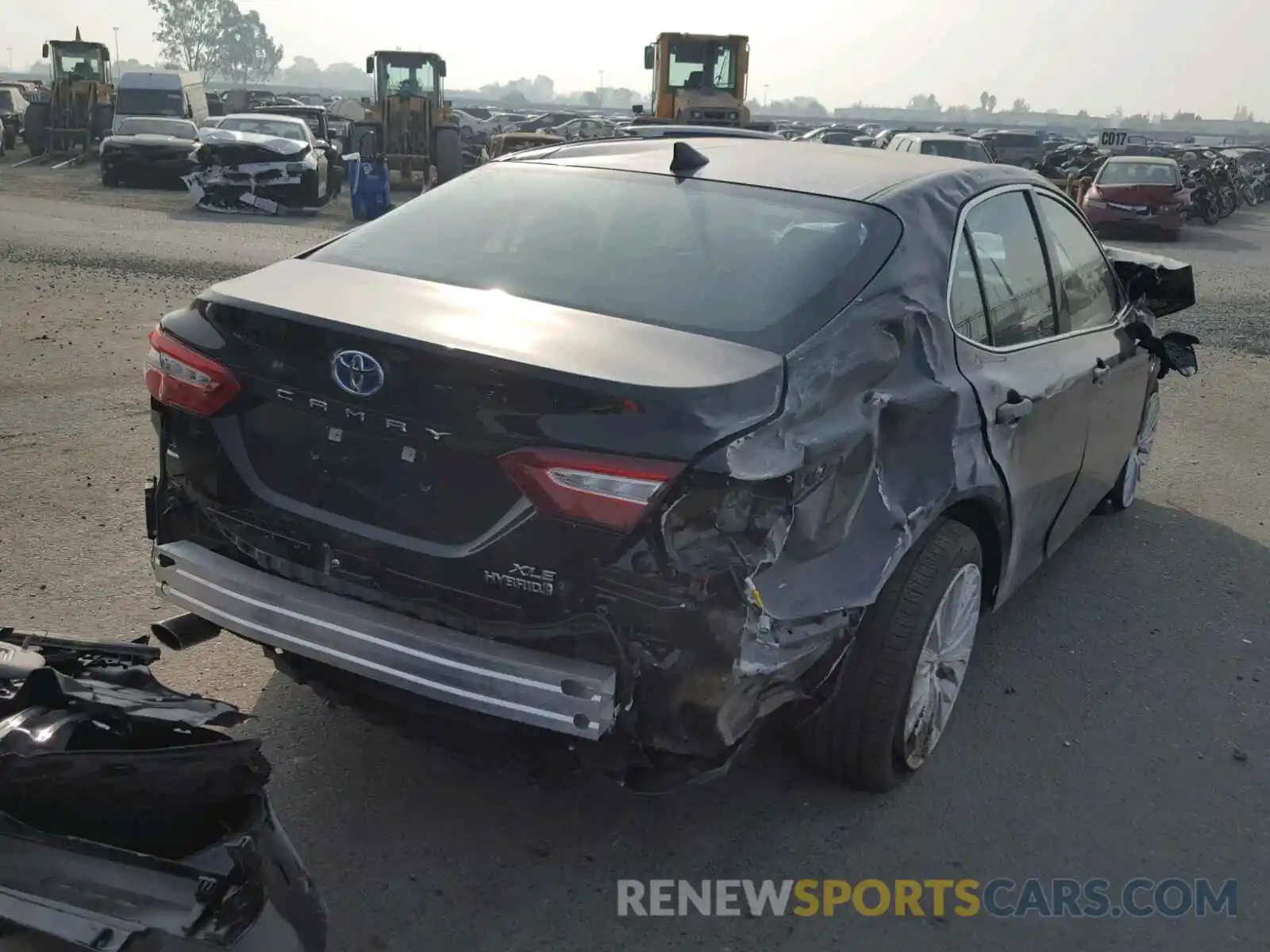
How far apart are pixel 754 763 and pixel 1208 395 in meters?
6.80

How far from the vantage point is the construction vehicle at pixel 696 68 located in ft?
78.4

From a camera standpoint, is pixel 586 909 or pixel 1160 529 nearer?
pixel 586 909

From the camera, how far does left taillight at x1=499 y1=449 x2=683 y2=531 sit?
2.40 m

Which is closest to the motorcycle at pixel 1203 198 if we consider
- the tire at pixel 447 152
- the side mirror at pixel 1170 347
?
the tire at pixel 447 152

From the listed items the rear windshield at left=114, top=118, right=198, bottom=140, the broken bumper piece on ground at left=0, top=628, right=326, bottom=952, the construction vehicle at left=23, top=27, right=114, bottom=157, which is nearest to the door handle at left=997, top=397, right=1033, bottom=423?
the broken bumper piece on ground at left=0, top=628, right=326, bottom=952

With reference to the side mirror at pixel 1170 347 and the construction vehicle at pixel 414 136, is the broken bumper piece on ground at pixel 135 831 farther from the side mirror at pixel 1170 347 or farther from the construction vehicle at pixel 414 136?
the construction vehicle at pixel 414 136

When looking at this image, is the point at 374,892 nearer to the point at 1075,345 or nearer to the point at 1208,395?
the point at 1075,345

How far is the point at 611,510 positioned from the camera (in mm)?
2428

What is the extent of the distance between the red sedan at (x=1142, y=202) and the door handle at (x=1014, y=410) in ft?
62.3

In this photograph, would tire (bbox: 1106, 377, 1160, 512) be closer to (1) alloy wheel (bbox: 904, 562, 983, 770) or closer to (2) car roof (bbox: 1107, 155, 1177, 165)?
(1) alloy wheel (bbox: 904, 562, 983, 770)

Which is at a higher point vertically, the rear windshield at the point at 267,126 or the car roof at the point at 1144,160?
the car roof at the point at 1144,160

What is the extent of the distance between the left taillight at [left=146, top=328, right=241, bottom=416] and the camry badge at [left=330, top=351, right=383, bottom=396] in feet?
1.06

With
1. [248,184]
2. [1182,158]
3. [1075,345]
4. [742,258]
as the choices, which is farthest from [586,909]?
[1182,158]

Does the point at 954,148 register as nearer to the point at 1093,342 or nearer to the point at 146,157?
the point at 146,157
